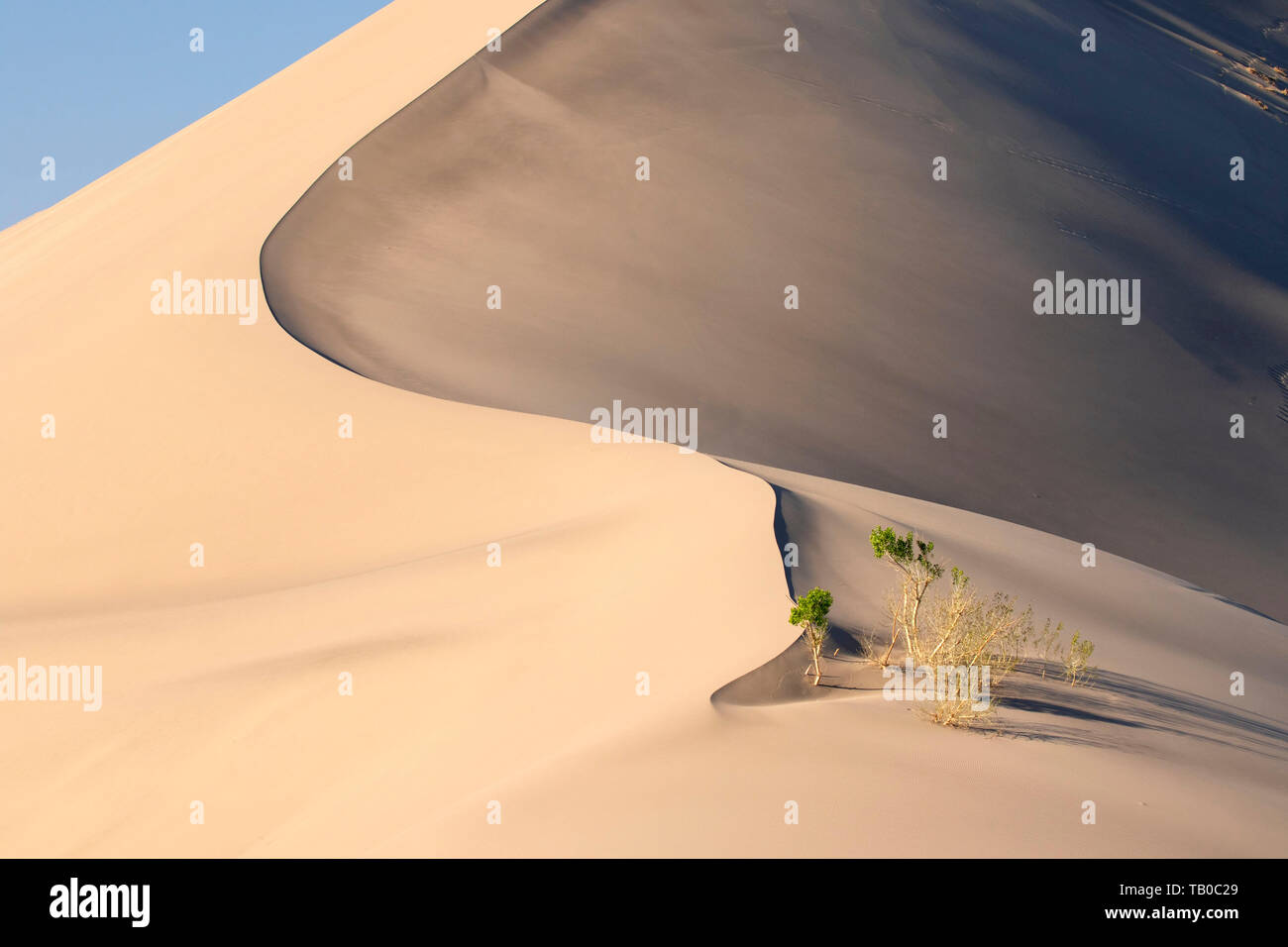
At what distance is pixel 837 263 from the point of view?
14.7 m

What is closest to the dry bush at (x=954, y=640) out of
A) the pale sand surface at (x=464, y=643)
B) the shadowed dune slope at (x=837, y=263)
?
the pale sand surface at (x=464, y=643)

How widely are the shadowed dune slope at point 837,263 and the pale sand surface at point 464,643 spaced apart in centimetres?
147

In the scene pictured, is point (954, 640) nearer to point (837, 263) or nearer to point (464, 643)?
point (464, 643)

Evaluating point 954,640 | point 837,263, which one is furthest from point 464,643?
point 837,263

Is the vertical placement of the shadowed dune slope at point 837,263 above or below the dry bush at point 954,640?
above

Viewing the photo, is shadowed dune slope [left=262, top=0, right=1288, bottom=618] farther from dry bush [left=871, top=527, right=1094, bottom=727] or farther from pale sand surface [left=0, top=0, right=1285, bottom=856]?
dry bush [left=871, top=527, right=1094, bottom=727]

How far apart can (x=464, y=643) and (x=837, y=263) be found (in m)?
9.49

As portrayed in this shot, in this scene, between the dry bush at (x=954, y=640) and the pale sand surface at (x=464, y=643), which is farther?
the dry bush at (x=954, y=640)

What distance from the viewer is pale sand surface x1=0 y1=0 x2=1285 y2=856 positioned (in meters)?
4.43

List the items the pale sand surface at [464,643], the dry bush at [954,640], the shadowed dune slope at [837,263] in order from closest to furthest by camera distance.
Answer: the pale sand surface at [464,643] < the dry bush at [954,640] < the shadowed dune slope at [837,263]

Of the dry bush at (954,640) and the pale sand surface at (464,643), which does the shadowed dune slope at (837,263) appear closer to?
the pale sand surface at (464,643)

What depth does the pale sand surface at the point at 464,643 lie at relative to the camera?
14.5 feet
